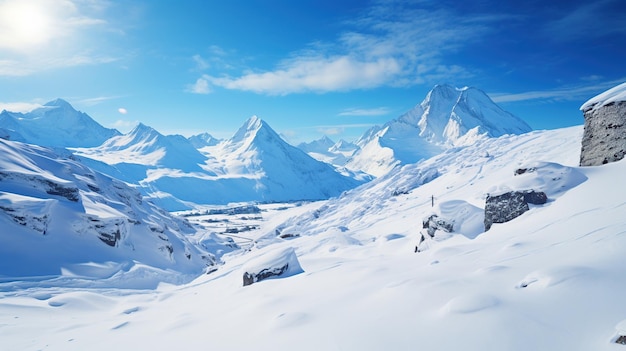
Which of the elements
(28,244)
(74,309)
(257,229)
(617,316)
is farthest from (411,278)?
(257,229)

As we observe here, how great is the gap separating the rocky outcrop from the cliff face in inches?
182

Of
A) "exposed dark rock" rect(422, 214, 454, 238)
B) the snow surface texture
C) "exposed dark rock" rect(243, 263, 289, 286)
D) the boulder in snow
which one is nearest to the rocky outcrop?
the snow surface texture

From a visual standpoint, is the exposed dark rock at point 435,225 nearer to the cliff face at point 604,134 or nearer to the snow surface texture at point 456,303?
the snow surface texture at point 456,303

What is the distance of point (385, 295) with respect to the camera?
8.08 m

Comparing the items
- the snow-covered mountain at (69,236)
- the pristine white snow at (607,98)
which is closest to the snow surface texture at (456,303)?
the pristine white snow at (607,98)

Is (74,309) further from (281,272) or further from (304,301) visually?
(304,301)

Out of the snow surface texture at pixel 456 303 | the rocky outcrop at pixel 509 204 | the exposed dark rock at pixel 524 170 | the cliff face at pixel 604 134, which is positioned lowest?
the snow surface texture at pixel 456 303

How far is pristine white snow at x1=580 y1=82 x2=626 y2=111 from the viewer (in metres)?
16.7

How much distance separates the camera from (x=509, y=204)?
1585cm

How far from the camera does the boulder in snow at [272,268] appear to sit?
14867 millimetres

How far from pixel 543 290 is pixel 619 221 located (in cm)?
494

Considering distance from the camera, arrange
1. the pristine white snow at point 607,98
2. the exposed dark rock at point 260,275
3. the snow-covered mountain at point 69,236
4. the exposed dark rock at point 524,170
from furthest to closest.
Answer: the snow-covered mountain at point 69,236 < the exposed dark rock at point 524,170 < the pristine white snow at point 607,98 < the exposed dark rock at point 260,275

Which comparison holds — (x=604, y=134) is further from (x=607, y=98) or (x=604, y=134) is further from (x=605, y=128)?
(x=607, y=98)

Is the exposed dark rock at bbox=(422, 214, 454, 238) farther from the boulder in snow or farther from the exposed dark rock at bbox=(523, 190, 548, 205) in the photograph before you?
the boulder in snow
